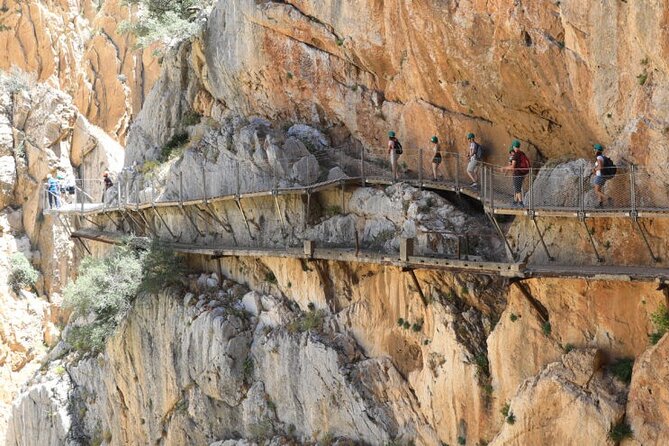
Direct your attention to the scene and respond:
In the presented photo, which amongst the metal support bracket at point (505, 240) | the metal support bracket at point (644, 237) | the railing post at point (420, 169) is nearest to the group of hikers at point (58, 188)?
the railing post at point (420, 169)

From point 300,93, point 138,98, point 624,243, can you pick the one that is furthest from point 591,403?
point 138,98

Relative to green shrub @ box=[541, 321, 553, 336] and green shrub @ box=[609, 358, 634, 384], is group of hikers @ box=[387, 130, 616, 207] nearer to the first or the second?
green shrub @ box=[541, 321, 553, 336]

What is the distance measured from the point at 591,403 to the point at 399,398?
236 inches

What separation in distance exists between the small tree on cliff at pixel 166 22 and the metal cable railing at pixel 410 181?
523cm

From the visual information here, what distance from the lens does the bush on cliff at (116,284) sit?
28.8 metres

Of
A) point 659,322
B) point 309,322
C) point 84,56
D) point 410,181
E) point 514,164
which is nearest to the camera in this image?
point 659,322

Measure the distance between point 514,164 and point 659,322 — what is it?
195 inches

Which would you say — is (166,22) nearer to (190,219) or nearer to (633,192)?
(190,219)

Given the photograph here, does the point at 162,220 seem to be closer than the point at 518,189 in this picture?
No

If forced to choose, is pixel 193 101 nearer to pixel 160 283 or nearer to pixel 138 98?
pixel 160 283

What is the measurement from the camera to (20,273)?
4444 cm

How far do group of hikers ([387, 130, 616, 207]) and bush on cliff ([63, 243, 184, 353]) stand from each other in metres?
10.0

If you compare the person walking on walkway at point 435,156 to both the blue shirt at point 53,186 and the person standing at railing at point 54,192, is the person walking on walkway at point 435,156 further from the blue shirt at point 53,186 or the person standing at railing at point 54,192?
the blue shirt at point 53,186

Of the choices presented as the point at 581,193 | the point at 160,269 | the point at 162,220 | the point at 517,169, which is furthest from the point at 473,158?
the point at 162,220
